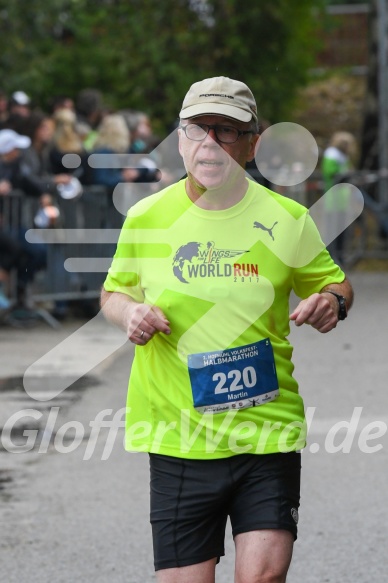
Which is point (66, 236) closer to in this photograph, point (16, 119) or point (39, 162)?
point (39, 162)

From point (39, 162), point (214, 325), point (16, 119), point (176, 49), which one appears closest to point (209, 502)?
point (214, 325)

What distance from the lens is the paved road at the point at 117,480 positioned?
6484 millimetres

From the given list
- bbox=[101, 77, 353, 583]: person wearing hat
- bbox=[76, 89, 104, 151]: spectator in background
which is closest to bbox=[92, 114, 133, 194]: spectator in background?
bbox=[76, 89, 104, 151]: spectator in background

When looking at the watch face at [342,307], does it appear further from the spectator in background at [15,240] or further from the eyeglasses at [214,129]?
the spectator in background at [15,240]

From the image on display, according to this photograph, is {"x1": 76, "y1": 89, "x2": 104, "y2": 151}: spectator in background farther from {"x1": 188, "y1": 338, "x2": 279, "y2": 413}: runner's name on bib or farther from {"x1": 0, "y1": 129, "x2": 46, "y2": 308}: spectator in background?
{"x1": 188, "y1": 338, "x2": 279, "y2": 413}: runner's name on bib

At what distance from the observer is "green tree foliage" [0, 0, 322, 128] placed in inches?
1214

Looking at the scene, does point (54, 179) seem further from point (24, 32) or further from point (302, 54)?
point (302, 54)

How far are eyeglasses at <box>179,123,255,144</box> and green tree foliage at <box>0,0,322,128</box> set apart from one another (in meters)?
25.7

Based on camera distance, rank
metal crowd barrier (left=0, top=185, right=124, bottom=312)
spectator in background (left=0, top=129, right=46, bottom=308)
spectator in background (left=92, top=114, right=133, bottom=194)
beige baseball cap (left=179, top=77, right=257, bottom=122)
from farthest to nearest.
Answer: spectator in background (left=92, top=114, right=133, bottom=194)
metal crowd barrier (left=0, top=185, right=124, bottom=312)
spectator in background (left=0, top=129, right=46, bottom=308)
beige baseball cap (left=179, top=77, right=257, bottom=122)

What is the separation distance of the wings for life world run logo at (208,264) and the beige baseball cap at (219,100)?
38 cm

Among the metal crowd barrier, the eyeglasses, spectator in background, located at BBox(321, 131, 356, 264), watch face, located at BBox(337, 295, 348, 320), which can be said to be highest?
the eyeglasses

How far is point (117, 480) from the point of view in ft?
26.5

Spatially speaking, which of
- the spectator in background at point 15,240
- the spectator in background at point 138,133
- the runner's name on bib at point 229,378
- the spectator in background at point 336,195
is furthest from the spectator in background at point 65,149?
the runner's name on bib at point 229,378

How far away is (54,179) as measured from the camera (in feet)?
48.6
